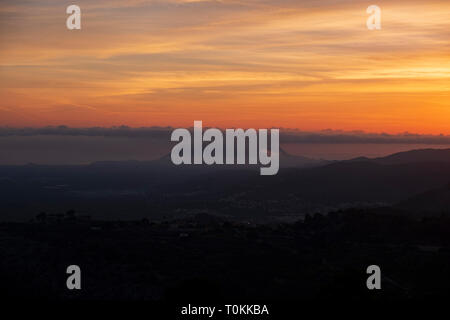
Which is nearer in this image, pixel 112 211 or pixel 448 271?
pixel 448 271

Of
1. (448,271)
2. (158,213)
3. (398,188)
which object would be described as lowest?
(448,271)

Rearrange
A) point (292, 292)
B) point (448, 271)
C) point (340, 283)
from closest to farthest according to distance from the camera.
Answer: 1. point (340, 283)
2. point (292, 292)
3. point (448, 271)

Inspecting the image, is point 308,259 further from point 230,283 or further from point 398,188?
point 398,188

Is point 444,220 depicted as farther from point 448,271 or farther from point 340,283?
point 340,283

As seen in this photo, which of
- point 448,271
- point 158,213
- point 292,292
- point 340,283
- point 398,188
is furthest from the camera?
point 398,188

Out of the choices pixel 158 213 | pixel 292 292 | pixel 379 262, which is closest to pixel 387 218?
pixel 379 262
